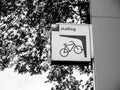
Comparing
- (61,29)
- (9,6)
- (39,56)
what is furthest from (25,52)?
(61,29)

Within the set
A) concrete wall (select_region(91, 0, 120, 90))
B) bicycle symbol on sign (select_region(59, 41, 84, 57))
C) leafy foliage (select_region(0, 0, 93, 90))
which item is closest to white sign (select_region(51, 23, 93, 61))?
bicycle symbol on sign (select_region(59, 41, 84, 57))

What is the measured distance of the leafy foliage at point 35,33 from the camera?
1127cm

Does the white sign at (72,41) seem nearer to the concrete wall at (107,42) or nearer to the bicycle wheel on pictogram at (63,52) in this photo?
the bicycle wheel on pictogram at (63,52)

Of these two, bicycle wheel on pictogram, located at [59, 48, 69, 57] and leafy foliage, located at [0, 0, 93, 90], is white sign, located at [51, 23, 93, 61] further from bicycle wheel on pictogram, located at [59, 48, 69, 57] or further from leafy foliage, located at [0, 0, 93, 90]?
leafy foliage, located at [0, 0, 93, 90]

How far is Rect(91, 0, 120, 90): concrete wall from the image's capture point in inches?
174

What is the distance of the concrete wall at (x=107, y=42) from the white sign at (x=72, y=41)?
0.17 m

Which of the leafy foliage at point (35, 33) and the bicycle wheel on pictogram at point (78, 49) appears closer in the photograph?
the bicycle wheel on pictogram at point (78, 49)

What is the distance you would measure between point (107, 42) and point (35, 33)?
7.47 meters

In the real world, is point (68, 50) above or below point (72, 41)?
below

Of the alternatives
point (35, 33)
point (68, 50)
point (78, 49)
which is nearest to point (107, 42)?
point (78, 49)

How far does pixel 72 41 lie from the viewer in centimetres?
479

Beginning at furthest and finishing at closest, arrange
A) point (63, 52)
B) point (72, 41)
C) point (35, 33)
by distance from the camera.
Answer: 1. point (35, 33)
2. point (72, 41)
3. point (63, 52)

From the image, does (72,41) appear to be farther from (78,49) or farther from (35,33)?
(35,33)

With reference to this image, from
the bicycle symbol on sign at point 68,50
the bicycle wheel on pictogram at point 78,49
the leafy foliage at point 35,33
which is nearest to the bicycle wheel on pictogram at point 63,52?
the bicycle symbol on sign at point 68,50
